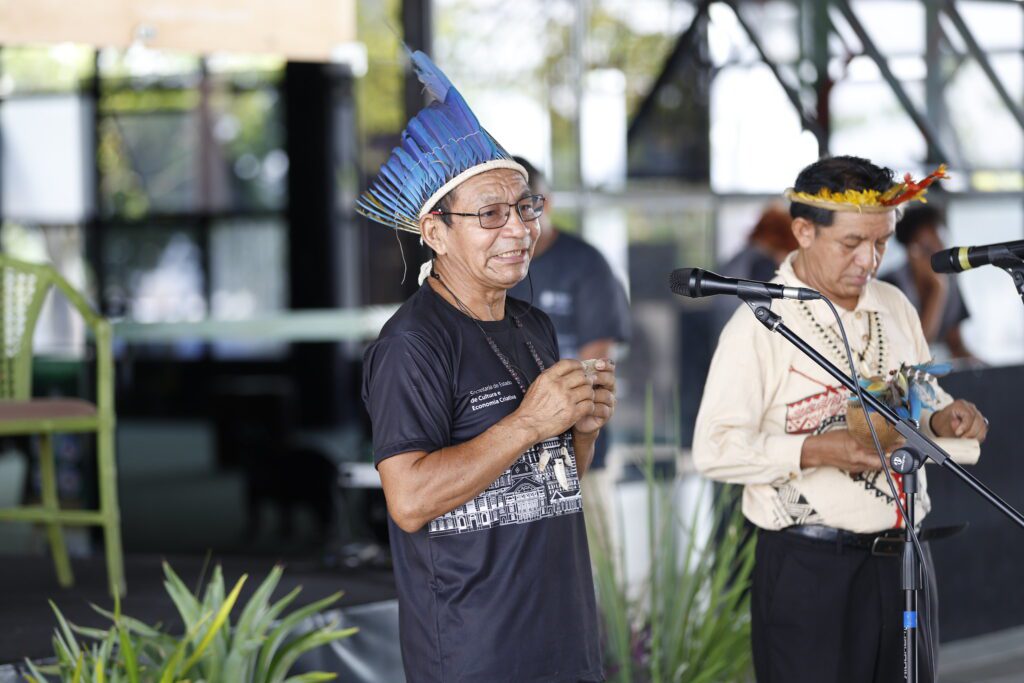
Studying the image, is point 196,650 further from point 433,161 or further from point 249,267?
point 249,267

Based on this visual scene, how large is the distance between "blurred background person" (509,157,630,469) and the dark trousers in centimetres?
165

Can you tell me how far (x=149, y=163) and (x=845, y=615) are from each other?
7586mm

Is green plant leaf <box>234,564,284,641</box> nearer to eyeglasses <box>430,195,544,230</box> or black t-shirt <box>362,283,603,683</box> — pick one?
black t-shirt <box>362,283,603,683</box>

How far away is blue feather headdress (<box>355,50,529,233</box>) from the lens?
233cm

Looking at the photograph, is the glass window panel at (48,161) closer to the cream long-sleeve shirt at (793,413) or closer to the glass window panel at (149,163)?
the glass window panel at (149,163)

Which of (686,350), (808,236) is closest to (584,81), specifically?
(686,350)

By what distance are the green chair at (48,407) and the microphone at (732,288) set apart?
2.31 m

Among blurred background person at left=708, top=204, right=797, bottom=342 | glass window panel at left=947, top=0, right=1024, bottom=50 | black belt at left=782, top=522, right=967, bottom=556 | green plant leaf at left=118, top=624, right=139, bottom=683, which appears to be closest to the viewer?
black belt at left=782, top=522, right=967, bottom=556

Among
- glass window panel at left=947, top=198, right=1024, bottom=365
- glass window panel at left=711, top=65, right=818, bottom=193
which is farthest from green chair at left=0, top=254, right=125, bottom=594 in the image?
glass window panel at left=947, top=198, right=1024, bottom=365

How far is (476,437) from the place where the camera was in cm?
223

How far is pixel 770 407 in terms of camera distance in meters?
2.84

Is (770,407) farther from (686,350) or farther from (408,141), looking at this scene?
(686,350)

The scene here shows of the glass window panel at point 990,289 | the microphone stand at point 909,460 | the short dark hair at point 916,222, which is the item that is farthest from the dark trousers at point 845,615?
the glass window panel at point 990,289

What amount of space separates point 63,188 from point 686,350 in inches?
196
